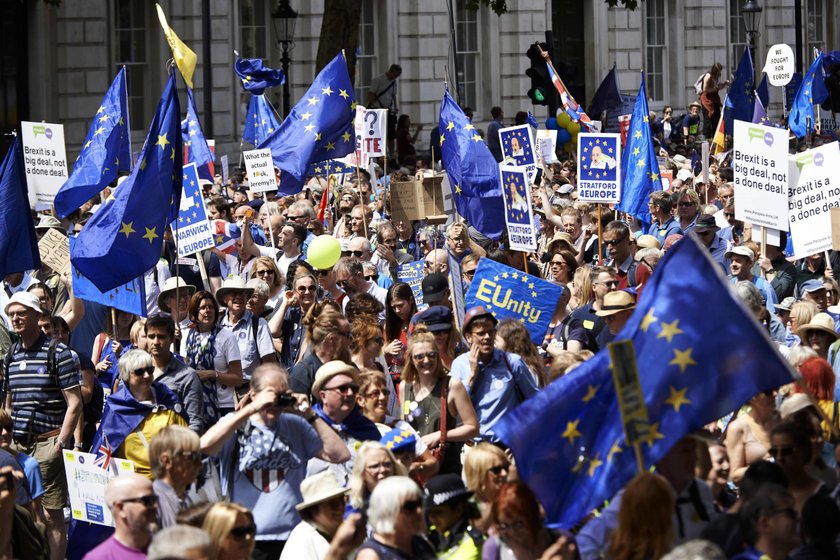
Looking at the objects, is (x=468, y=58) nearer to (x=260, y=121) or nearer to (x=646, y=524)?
(x=260, y=121)

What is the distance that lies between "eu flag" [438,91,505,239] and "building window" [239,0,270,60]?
1705cm

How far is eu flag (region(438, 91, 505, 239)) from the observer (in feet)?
48.1

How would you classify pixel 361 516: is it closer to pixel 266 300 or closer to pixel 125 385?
pixel 125 385

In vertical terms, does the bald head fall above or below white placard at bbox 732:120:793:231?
below

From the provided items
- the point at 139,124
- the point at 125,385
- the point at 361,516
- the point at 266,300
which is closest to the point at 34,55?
the point at 139,124

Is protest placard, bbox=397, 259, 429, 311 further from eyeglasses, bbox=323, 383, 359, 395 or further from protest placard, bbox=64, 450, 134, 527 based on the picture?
eyeglasses, bbox=323, 383, 359, 395

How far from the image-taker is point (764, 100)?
2484 cm

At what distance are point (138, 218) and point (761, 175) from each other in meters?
4.54

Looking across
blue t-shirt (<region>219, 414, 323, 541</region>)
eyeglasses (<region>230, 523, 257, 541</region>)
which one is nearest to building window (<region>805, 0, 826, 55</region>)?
blue t-shirt (<region>219, 414, 323, 541</region>)

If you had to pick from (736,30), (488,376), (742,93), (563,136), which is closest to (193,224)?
(488,376)

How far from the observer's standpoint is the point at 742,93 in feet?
74.3

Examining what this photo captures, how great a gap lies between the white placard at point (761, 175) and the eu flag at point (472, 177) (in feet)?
8.60

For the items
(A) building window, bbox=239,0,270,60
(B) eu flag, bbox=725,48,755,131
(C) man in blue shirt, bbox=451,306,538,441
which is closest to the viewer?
(C) man in blue shirt, bbox=451,306,538,441

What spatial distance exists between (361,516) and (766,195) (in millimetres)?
6585
